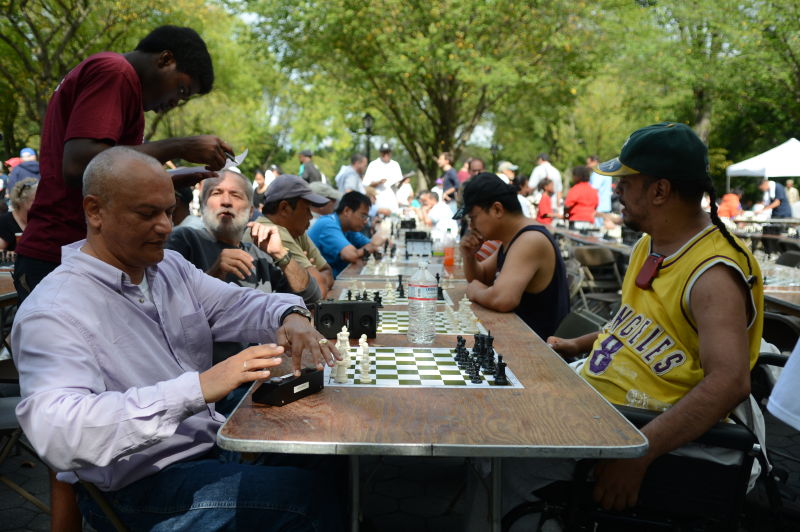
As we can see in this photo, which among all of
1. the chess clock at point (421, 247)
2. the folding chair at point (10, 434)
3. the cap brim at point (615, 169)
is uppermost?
the cap brim at point (615, 169)

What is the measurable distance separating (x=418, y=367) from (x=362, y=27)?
56.7 ft

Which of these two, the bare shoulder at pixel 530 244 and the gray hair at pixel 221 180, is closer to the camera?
the bare shoulder at pixel 530 244

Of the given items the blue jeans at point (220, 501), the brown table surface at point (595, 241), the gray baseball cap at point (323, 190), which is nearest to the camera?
the blue jeans at point (220, 501)

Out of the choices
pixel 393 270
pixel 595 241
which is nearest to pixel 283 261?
pixel 393 270

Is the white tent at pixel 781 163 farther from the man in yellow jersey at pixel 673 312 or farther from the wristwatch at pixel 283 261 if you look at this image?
the man in yellow jersey at pixel 673 312

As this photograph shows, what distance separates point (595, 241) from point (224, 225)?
6.52 metres

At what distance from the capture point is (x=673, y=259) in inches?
90.4

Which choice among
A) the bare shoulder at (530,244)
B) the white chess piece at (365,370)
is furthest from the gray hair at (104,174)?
the bare shoulder at (530,244)

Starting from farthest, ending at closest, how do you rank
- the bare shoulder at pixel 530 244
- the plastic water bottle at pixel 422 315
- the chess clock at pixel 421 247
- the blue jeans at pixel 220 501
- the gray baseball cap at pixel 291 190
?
the chess clock at pixel 421 247, the gray baseball cap at pixel 291 190, the bare shoulder at pixel 530 244, the plastic water bottle at pixel 422 315, the blue jeans at pixel 220 501

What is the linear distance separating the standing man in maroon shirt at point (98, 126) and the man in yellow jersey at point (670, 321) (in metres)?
1.65

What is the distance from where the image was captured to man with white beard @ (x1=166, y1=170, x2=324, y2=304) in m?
3.49

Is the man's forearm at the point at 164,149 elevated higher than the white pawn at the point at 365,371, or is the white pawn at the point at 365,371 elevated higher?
the man's forearm at the point at 164,149

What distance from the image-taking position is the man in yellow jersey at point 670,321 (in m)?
1.96

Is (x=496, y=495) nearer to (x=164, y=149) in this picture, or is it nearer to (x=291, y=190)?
(x=164, y=149)
